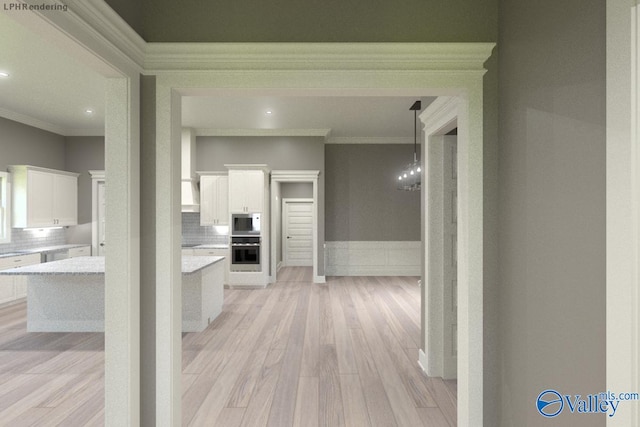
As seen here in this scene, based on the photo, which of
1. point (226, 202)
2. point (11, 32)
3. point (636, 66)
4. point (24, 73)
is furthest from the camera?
point (226, 202)

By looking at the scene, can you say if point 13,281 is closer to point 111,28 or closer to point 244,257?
point 244,257

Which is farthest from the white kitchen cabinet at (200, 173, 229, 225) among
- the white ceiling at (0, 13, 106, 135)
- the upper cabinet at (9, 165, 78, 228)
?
the upper cabinet at (9, 165, 78, 228)

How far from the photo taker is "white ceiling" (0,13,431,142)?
3987mm

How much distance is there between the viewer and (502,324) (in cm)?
183

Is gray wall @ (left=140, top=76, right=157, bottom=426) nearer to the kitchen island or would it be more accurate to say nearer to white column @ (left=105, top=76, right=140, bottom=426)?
white column @ (left=105, top=76, right=140, bottom=426)

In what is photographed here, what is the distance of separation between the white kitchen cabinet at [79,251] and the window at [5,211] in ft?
3.30

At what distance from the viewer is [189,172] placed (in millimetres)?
7172

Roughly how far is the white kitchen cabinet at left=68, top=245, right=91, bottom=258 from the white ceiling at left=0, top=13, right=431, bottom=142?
2.37 metres

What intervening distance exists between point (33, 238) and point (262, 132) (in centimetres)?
466

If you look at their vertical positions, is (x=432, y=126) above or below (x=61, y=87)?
below

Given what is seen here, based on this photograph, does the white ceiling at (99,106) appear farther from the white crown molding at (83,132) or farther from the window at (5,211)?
the window at (5,211)

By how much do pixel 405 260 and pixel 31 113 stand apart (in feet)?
25.4

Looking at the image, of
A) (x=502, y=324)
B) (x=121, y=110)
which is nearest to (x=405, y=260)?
(x=502, y=324)

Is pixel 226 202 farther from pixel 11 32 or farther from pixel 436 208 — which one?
pixel 436 208
